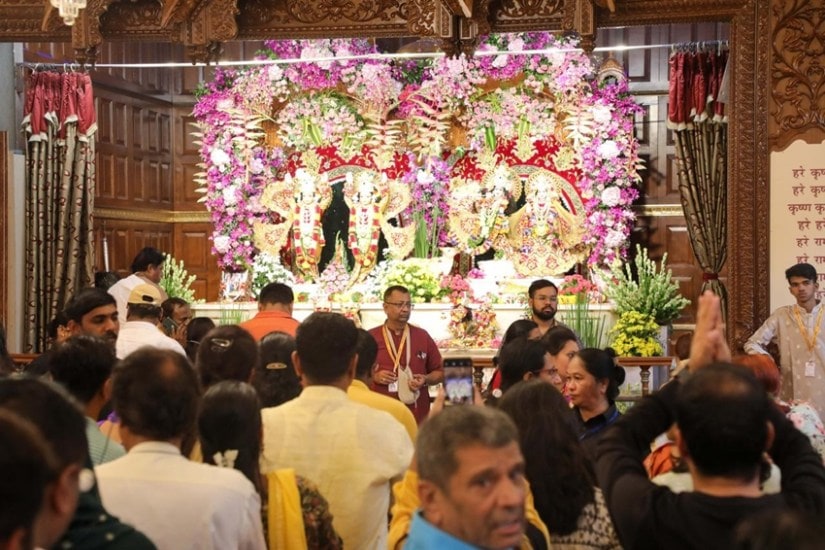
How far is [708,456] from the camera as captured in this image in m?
2.51

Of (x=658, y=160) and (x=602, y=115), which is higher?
(x=602, y=115)

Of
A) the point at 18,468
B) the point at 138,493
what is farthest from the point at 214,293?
the point at 18,468

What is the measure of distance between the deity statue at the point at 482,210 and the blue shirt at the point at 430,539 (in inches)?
408

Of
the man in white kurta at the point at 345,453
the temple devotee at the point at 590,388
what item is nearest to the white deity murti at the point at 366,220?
the temple devotee at the point at 590,388

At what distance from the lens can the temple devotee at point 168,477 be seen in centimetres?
295

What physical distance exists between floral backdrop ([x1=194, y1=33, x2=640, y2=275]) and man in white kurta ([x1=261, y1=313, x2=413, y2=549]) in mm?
8808

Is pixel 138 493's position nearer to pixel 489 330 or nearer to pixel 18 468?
pixel 18 468

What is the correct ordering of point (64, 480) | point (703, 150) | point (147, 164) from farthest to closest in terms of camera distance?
point (147, 164) → point (703, 150) → point (64, 480)

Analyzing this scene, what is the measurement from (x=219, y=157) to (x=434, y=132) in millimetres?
2307

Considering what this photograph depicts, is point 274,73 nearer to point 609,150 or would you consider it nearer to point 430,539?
point 609,150

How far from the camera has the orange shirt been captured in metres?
6.54

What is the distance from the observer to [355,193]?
43.2 feet

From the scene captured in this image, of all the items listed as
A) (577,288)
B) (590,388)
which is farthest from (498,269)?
(590,388)

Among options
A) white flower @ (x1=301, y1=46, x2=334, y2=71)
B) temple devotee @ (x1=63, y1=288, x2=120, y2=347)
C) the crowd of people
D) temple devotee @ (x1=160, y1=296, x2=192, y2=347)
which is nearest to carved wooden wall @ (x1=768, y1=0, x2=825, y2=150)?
the crowd of people
